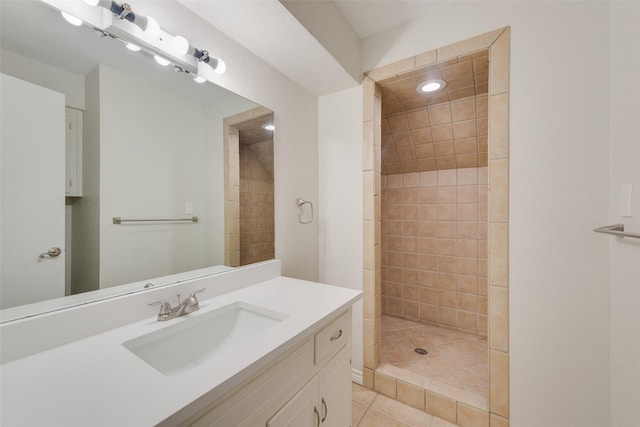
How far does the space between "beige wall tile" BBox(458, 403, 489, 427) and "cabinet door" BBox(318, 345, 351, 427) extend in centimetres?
71

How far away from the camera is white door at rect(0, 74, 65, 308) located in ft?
2.34

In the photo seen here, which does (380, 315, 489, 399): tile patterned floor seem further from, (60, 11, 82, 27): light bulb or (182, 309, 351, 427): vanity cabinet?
(60, 11, 82, 27): light bulb

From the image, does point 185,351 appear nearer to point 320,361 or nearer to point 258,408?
point 258,408

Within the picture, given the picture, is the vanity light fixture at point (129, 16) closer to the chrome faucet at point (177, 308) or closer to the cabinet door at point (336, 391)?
the chrome faucet at point (177, 308)

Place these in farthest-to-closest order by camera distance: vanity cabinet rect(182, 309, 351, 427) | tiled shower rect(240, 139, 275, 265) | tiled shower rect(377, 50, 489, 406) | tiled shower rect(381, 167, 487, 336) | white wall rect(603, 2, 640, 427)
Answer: tiled shower rect(381, 167, 487, 336) < tiled shower rect(377, 50, 489, 406) < tiled shower rect(240, 139, 275, 265) < white wall rect(603, 2, 640, 427) < vanity cabinet rect(182, 309, 351, 427)

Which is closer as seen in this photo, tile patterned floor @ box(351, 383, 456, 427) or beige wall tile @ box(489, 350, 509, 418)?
beige wall tile @ box(489, 350, 509, 418)

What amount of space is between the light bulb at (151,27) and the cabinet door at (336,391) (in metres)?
1.50

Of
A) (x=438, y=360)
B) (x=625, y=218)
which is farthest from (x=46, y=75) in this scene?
(x=438, y=360)

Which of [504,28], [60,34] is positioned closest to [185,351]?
[60,34]

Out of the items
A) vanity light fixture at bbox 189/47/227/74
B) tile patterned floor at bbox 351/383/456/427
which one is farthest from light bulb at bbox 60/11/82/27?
tile patterned floor at bbox 351/383/456/427

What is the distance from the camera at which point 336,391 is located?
1107mm

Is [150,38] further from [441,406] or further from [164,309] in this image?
[441,406]

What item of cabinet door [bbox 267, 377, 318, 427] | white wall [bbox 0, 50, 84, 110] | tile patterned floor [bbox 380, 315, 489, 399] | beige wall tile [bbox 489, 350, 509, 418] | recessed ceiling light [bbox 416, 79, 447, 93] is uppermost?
recessed ceiling light [bbox 416, 79, 447, 93]

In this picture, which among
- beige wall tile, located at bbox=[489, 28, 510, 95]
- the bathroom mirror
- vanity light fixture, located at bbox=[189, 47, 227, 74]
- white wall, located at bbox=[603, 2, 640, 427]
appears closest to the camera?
the bathroom mirror
